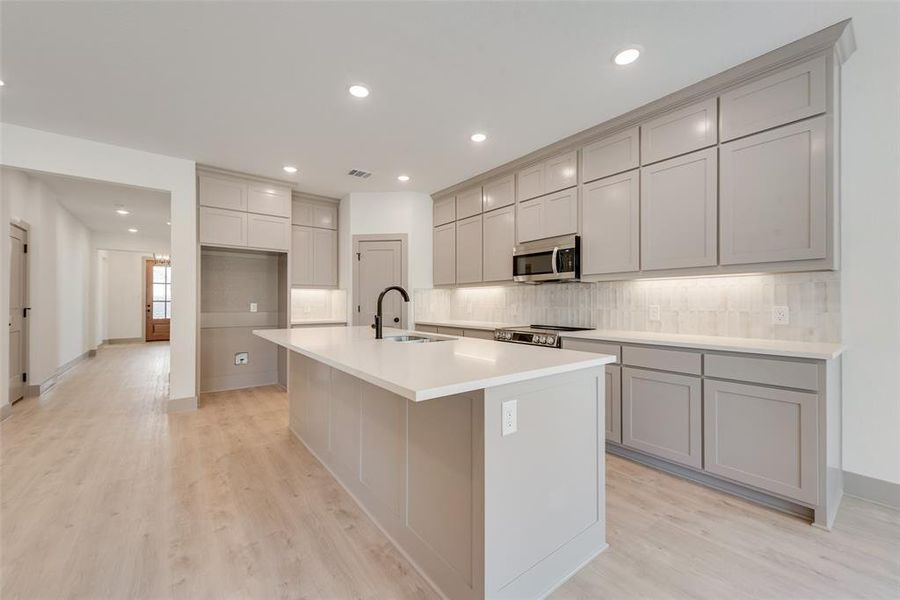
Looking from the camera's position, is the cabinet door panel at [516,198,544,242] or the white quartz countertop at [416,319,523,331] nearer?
the cabinet door panel at [516,198,544,242]

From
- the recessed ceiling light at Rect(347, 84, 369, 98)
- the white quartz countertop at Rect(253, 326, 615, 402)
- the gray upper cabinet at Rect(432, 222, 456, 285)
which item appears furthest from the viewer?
the gray upper cabinet at Rect(432, 222, 456, 285)

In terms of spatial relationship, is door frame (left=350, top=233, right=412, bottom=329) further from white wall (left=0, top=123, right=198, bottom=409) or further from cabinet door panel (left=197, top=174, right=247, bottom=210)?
white wall (left=0, top=123, right=198, bottom=409)

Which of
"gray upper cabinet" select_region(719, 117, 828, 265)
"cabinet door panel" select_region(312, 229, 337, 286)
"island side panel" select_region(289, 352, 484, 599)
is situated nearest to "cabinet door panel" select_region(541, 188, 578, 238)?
"gray upper cabinet" select_region(719, 117, 828, 265)

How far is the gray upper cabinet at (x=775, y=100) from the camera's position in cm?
217

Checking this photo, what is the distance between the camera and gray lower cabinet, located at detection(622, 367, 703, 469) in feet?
7.84

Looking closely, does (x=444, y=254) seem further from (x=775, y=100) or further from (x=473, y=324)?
(x=775, y=100)

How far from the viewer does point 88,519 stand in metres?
2.04

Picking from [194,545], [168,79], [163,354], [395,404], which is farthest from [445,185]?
[163,354]

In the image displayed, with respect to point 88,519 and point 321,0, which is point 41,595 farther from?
point 321,0

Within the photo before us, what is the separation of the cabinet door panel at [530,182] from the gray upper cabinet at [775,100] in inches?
61.7

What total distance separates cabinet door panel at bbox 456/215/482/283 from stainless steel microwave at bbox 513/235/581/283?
665 millimetres

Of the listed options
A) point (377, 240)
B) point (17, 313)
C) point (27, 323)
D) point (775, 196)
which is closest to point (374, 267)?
point (377, 240)

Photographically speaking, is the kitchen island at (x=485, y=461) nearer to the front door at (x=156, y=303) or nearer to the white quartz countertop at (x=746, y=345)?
the white quartz countertop at (x=746, y=345)

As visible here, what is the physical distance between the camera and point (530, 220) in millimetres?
3934
